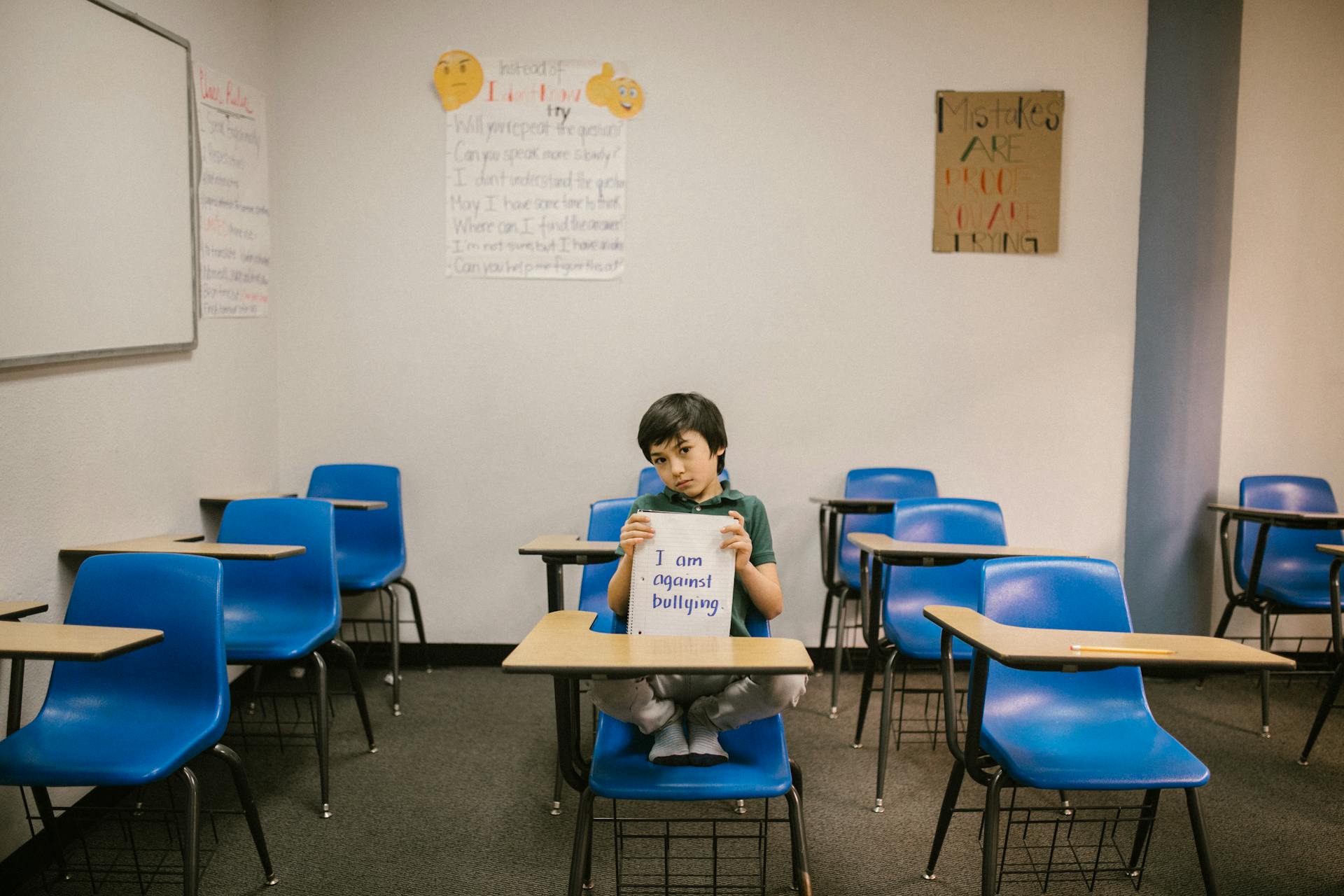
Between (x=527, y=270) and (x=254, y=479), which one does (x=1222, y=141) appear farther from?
(x=254, y=479)

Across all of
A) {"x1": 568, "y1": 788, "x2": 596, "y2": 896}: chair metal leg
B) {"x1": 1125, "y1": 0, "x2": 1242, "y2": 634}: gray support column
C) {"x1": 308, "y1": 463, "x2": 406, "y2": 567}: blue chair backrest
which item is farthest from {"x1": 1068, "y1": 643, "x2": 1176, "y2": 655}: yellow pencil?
{"x1": 308, "y1": 463, "x2": 406, "y2": 567}: blue chair backrest

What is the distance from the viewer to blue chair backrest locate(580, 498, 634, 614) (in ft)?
9.49

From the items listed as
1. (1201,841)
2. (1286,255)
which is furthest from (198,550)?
(1286,255)

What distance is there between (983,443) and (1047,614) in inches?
82.8

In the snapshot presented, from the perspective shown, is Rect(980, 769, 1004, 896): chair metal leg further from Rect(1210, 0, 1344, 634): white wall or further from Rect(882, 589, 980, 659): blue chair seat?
Rect(1210, 0, 1344, 634): white wall

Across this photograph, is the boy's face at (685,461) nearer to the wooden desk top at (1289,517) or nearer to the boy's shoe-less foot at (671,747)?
the boy's shoe-less foot at (671,747)

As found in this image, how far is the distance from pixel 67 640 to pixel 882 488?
9.90 ft

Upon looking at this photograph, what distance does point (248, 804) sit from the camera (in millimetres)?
2242

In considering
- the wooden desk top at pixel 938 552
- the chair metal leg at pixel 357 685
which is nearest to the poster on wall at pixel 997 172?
the wooden desk top at pixel 938 552

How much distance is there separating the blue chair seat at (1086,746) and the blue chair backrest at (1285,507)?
85.8 inches

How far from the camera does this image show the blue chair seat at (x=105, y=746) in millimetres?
1873

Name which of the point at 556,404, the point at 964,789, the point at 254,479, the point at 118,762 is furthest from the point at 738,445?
the point at 118,762

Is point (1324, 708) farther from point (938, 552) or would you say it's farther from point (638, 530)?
point (638, 530)

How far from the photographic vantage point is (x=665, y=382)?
4.15 metres
